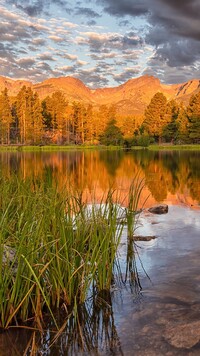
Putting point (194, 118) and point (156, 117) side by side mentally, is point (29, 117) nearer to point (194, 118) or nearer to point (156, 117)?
point (156, 117)

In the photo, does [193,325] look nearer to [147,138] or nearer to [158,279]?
[158,279]

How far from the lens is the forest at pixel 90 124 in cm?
9706

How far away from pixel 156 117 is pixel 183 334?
10170 centimetres

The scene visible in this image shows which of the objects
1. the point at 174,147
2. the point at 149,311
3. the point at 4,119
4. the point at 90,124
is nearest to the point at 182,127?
the point at 174,147

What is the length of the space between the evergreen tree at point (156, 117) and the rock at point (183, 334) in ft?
323

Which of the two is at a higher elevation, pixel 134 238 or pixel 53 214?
pixel 53 214

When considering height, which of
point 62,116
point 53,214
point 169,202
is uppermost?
point 62,116

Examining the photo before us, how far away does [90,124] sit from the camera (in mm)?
113875

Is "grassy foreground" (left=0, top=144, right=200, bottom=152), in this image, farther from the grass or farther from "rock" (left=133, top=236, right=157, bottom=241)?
"rock" (left=133, top=236, right=157, bottom=241)

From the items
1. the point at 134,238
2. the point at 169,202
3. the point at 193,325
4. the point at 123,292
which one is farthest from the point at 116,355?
the point at 169,202

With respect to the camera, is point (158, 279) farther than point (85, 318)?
Yes

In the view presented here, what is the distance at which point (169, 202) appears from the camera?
17156 mm

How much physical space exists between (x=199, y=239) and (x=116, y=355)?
5885 millimetres

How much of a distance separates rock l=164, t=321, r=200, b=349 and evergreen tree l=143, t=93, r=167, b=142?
98.6 m
